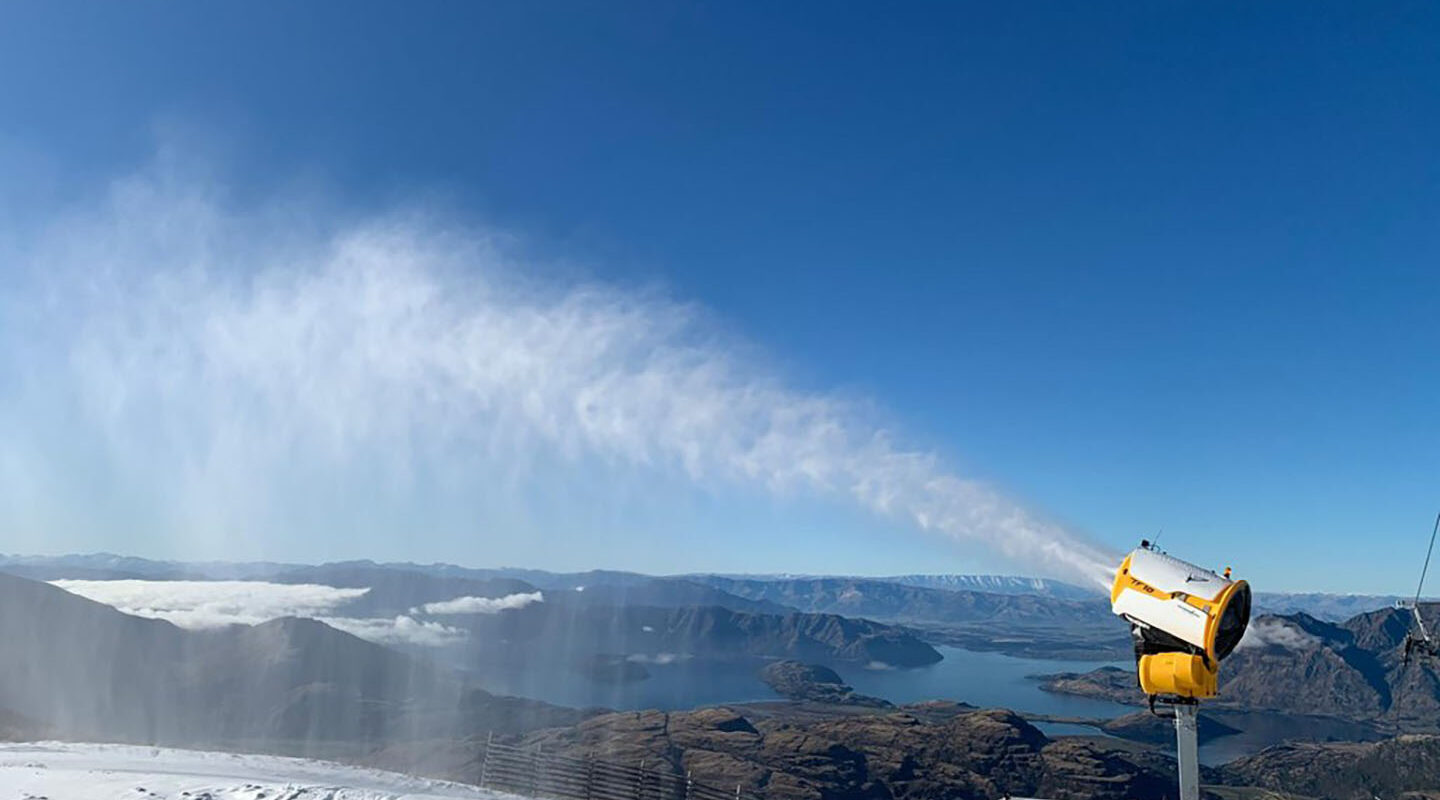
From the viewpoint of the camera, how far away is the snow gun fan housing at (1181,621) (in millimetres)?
10859

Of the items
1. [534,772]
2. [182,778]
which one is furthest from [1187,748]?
[534,772]

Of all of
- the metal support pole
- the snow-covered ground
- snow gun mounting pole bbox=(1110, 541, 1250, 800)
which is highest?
snow gun mounting pole bbox=(1110, 541, 1250, 800)

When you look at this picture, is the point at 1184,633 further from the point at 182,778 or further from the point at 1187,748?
the point at 182,778

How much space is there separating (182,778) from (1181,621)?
1853cm

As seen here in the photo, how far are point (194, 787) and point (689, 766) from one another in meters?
196

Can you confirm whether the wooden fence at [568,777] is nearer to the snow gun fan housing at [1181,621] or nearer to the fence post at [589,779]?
the fence post at [589,779]

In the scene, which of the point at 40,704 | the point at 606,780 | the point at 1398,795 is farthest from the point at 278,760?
the point at 1398,795

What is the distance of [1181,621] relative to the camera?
11062 mm

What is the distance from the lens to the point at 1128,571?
1214cm

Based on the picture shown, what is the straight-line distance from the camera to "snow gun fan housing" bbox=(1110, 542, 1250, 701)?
35.6 feet

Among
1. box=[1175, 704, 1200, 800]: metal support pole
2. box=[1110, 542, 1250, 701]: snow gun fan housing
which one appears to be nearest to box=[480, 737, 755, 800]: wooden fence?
box=[1175, 704, 1200, 800]: metal support pole

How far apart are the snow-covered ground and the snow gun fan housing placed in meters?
13.5

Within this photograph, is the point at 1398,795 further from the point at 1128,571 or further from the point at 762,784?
the point at 1128,571

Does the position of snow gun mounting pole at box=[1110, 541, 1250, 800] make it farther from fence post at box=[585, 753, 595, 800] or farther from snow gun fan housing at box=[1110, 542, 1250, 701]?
fence post at box=[585, 753, 595, 800]
